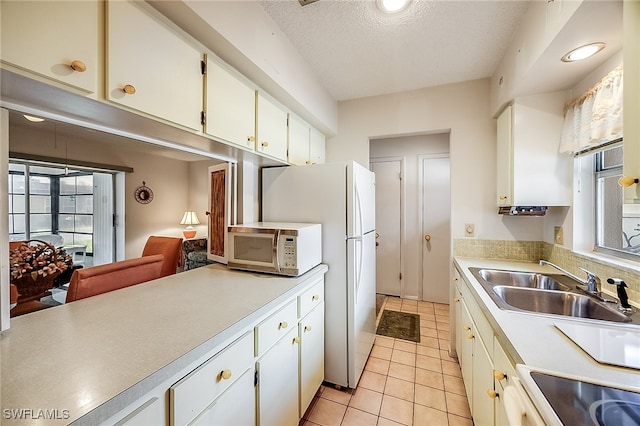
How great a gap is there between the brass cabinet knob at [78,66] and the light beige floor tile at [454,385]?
2606 millimetres

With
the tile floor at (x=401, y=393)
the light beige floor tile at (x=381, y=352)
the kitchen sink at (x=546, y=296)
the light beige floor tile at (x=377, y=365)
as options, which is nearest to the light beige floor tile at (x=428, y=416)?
the tile floor at (x=401, y=393)

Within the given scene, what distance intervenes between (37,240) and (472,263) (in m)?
2.60

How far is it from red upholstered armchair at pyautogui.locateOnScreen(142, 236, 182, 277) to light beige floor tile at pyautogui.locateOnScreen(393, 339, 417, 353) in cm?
205

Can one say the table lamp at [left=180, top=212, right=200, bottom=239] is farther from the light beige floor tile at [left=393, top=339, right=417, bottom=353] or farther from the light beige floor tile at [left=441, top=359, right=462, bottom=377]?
the light beige floor tile at [left=441, top=359, right=462, bottom=377]

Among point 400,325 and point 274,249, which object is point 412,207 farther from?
point 274,249

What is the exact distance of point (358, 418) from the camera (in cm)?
159

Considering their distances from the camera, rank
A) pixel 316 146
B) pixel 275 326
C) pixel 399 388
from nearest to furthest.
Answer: pixel 275 326, pixel 399 388, pixel 316 146

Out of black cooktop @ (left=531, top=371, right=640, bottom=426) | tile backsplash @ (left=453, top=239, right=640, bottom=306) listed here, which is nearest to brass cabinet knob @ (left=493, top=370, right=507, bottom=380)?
black cooktop @ (left=531, top=371, right=640, bottom=426)

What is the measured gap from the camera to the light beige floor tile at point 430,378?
189cm

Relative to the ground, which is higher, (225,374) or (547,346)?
(547,346)

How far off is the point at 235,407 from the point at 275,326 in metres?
0.34

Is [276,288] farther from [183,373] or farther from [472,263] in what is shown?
[472,263]

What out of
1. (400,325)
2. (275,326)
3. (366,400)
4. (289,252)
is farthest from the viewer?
(400,325)

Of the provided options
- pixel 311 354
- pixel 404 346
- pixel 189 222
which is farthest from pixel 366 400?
pixel 189 222
